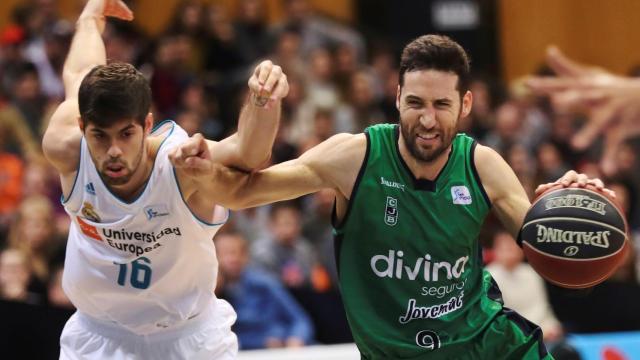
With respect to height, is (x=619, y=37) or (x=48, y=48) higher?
(x=48, y=48)

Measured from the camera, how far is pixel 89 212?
5180mm

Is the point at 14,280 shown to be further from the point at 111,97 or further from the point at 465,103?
the point at 465,103

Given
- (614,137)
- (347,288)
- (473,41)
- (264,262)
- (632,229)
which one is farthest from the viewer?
(473,41)

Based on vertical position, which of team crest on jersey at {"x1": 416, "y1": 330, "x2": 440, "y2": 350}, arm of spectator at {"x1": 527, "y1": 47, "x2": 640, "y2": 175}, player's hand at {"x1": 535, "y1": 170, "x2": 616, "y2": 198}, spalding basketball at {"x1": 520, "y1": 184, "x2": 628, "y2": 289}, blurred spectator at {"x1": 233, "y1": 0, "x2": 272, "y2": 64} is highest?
arm of spectator at {"x1": 527, "y1": 47, "x2": 640, "y2": 175}

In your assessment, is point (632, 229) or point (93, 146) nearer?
point (93, 146)

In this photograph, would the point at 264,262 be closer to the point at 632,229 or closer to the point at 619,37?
the point at 632,229

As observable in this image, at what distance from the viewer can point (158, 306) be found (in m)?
5.32

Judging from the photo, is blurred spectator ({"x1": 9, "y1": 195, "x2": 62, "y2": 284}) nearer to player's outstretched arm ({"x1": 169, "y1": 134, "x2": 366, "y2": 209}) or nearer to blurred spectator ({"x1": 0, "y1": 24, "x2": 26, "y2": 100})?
blurred spectator ({"x1": 0, "y1": 24, "x2": 26, "y2": 100})

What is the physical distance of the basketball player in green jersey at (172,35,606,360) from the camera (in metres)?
5.13

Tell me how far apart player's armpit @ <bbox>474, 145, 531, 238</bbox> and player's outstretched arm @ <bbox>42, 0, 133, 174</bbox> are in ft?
5.87

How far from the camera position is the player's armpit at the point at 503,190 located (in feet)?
17.2

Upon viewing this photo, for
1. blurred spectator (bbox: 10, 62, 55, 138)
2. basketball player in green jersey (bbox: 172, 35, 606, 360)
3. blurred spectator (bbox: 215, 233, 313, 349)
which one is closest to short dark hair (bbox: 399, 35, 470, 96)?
basketball player in green jersey (bbox: 172, 35, 606, 360)

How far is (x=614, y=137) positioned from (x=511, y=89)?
391 inches

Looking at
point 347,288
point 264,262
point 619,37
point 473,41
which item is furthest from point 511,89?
point 347,288
